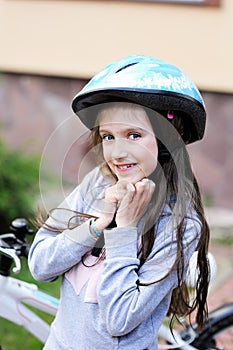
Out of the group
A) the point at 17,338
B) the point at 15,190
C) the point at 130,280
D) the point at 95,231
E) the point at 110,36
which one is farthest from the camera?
the point at 110,36

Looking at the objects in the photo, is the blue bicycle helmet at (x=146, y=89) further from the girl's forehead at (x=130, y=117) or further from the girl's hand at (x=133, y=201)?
the girl's hand at (x=133, y=201)

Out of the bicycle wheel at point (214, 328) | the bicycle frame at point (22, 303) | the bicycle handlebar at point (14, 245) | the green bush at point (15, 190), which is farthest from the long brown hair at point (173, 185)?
the green bush at point (15, 190)

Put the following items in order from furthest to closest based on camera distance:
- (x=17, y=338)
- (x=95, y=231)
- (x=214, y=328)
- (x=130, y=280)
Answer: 1. (x=17, y=338)
2. (x=214, y=328)
3. (x=95, y=231)
4. (x=130, y=280)

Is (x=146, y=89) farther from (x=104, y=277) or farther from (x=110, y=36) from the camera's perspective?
(x=110, y=36)

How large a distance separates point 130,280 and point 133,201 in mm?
237

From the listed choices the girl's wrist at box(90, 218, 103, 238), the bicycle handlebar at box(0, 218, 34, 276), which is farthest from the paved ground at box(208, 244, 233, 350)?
the girl's wrist at box(90, 218, 103, 238)

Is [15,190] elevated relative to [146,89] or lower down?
lower down

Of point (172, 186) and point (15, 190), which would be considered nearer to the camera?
point (172, 186)

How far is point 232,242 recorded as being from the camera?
6.36 meters

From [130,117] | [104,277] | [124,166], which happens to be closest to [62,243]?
[104,277]

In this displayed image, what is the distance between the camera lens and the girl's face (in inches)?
88.7

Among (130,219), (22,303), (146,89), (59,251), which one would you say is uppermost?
(146,89)

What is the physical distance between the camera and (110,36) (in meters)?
7.07

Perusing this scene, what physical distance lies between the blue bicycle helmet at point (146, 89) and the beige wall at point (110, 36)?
440 cm
